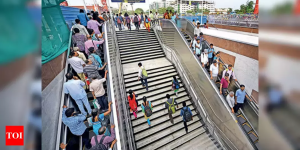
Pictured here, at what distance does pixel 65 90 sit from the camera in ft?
12.9

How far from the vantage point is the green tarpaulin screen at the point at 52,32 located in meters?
3.98

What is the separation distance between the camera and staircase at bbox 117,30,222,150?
5938mm

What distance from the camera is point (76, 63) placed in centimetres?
463

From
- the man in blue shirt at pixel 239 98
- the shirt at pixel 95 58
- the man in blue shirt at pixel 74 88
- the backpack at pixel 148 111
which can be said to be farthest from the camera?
the man in blue shirt at pixel 239 98

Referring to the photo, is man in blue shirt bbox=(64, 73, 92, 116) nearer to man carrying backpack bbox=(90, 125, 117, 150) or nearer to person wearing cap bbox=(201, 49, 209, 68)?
man carrying backpack bbox=(90, 125, 117, 150)

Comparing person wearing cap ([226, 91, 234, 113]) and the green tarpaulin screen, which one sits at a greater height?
the green tarpaulin screen

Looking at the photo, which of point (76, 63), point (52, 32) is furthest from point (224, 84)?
point (52, 32)

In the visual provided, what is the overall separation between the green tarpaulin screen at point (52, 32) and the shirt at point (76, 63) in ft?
1.58

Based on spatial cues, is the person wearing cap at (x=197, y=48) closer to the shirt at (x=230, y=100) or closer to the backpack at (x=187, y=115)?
the shirt at (x=230, y=100)

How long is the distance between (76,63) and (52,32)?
49.4 inches

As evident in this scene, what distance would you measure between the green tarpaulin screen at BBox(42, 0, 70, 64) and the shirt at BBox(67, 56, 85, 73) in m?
0.48

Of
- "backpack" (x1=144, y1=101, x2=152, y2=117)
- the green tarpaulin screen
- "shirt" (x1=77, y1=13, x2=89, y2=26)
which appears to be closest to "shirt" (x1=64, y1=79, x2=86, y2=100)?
the green tarpaulin screen

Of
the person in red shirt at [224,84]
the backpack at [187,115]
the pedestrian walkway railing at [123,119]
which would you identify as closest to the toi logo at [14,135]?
the pedestrian walkway railing at [123,119]

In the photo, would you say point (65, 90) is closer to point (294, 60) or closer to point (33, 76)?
point (33, 76)
